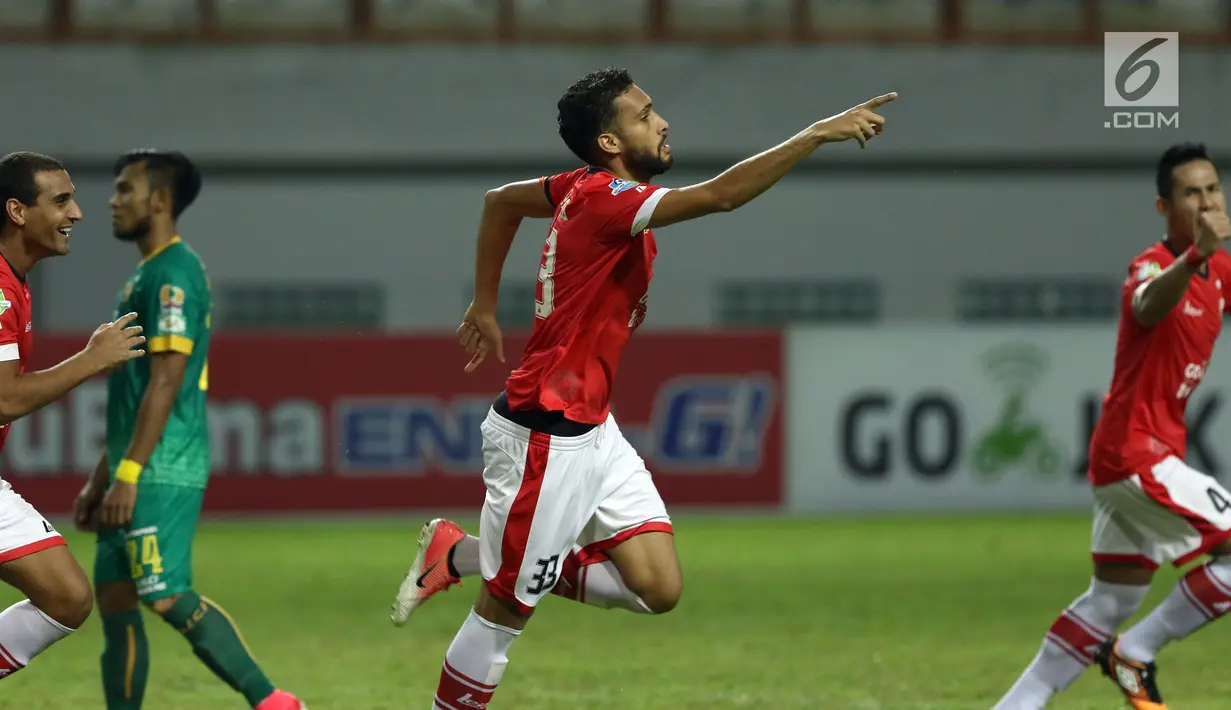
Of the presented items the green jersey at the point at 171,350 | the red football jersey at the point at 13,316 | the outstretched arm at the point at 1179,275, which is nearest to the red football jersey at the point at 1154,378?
the outstretched arm at the point at 1179,275

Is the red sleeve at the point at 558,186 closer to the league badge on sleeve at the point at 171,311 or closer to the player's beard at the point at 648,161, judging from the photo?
the player's beard at the point at 648,161

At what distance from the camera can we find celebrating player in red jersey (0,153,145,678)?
17.5 feet

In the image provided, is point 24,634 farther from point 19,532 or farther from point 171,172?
point 171,172

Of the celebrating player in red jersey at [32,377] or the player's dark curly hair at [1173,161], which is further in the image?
the player's dark curly hair at [1173,161]

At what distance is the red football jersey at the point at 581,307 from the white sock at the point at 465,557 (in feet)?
2.10

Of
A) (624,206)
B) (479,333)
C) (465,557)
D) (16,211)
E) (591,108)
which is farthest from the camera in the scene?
(479,333)

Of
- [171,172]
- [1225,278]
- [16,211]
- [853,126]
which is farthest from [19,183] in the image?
[1225,278]

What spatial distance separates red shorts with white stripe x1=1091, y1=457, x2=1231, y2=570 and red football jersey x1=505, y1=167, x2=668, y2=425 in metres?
2.04

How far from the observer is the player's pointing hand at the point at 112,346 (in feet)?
17.6

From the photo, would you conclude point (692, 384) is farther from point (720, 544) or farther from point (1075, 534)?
point (1075, 534)

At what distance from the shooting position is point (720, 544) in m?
14.1

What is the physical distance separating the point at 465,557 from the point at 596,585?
48 cm

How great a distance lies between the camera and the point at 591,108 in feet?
18.0

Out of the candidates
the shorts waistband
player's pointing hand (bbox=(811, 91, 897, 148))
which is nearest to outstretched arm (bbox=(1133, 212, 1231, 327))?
player's pointing hand (bbox=(811, 91, 897, 148))
